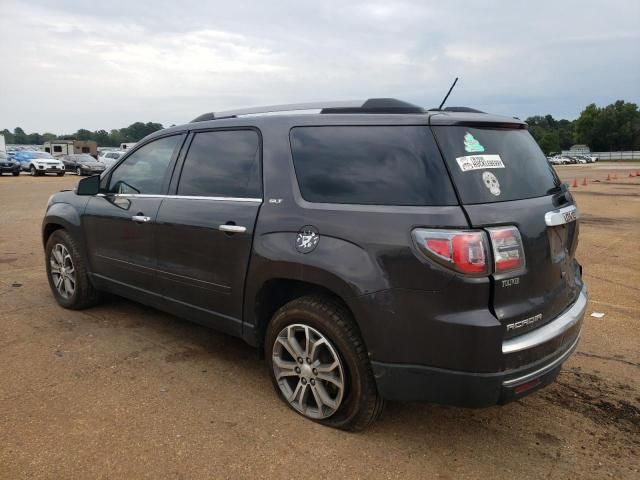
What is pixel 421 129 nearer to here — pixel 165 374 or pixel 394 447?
Result: pixel 394 447

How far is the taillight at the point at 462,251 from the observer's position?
2467 millimetres

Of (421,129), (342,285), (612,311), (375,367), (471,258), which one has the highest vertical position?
(421,129)

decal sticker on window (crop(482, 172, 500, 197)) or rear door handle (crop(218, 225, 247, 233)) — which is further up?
decal sticker on window (crop(482, 172, 500, 197))

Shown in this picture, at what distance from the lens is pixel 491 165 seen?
2.77 metres

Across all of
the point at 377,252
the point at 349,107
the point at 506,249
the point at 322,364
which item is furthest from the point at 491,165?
the point at 322,364

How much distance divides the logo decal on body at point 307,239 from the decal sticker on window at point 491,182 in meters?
0.92

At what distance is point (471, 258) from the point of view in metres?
2.46

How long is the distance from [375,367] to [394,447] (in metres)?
0.51

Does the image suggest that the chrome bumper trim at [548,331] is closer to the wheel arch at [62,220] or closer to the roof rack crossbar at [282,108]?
the roof rack crossbar at [282,108]

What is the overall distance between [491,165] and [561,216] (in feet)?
1.78

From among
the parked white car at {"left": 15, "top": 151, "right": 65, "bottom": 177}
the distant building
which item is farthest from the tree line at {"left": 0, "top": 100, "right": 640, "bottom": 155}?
the parked white car at {"left": 15, "top": 151, "right": 65, "bottom": 177}

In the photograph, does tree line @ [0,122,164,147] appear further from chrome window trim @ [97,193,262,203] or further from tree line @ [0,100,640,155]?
chrome window trim @ [97,193,262,203]

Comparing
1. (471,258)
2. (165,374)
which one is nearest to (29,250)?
(165,374)

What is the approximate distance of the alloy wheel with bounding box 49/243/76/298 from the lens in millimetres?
5016
